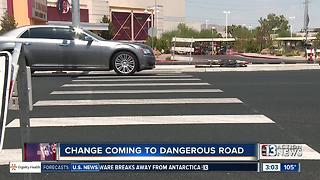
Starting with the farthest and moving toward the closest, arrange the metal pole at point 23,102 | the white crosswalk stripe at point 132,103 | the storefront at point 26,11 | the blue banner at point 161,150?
the storefront at point 26,11 < the white crosswalk stripe at point 132,103 < the metal pole at point 23,102 < the blue banner at point 161,150

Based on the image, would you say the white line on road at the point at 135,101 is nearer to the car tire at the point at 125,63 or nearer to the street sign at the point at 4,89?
the car tire at the point at 125,63

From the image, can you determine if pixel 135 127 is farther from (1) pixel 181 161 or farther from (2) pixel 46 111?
(1) pixel 181 161

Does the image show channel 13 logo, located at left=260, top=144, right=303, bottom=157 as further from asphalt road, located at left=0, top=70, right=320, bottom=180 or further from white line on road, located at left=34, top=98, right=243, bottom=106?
white line on road, located at left=34, top=98, right=243, bottom=106

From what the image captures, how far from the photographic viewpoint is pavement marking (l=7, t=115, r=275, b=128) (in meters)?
7.05

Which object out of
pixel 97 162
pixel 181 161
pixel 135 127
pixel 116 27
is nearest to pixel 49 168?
pixel 97 162

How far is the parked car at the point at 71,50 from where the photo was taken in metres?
14.1

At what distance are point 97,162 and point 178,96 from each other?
660 cm

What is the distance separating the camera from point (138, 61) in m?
14.6

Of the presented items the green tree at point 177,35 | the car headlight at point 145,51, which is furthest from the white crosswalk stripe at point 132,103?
the green tree at point 177,35

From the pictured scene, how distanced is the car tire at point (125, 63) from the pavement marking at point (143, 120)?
23.1 ft

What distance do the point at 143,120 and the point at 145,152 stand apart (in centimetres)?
400

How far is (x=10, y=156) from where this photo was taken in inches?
209

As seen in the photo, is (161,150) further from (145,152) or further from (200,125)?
(200,125)

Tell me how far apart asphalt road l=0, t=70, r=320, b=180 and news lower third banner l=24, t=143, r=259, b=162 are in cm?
101
